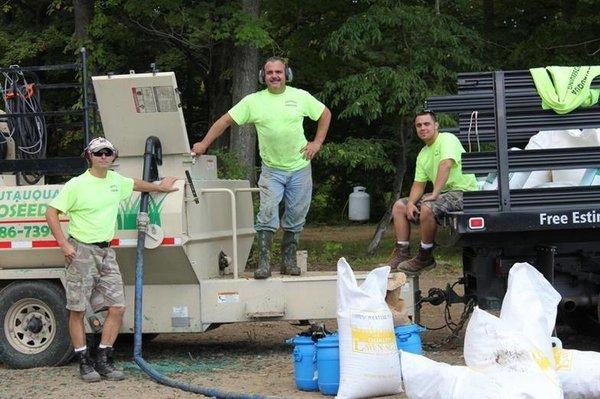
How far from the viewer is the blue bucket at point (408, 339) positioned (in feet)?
25.0

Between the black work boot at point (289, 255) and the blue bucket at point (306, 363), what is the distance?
5.58 feet

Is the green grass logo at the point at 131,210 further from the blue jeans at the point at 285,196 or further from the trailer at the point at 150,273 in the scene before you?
the blue jeans at the point at 285,196

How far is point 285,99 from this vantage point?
917 cm

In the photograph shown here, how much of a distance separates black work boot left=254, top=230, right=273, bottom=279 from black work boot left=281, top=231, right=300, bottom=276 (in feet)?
0.56

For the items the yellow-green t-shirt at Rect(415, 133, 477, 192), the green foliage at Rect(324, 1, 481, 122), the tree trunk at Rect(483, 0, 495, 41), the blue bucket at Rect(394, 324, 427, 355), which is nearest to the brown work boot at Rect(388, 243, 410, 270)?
the yellow-green t-shirt at Rect(415, 133, 477, 192)

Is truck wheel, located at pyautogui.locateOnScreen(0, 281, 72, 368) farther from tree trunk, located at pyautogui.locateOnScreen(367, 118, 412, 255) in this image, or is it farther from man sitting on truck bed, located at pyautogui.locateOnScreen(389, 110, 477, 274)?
tree trunk, located at pyautogui.locateOnScreen(367, 118, 412, 255)

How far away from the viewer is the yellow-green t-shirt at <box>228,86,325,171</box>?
9086 millimetres

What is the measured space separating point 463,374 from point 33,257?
4342 mm

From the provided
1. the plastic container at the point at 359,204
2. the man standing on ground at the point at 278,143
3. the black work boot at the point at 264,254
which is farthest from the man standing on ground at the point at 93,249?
the plastic container at the point at 359,204

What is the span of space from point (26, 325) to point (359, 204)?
A: 1724 cm

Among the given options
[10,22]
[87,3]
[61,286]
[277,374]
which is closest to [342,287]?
[277,374]

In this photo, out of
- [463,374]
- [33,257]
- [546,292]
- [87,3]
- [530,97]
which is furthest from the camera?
[87,3]

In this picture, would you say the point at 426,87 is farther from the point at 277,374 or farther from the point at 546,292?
the point at 546,292

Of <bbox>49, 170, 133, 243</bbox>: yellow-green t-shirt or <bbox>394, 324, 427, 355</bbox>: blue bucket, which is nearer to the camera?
<bbox>394, 324, 427, 355</bbox>: blue bucket
